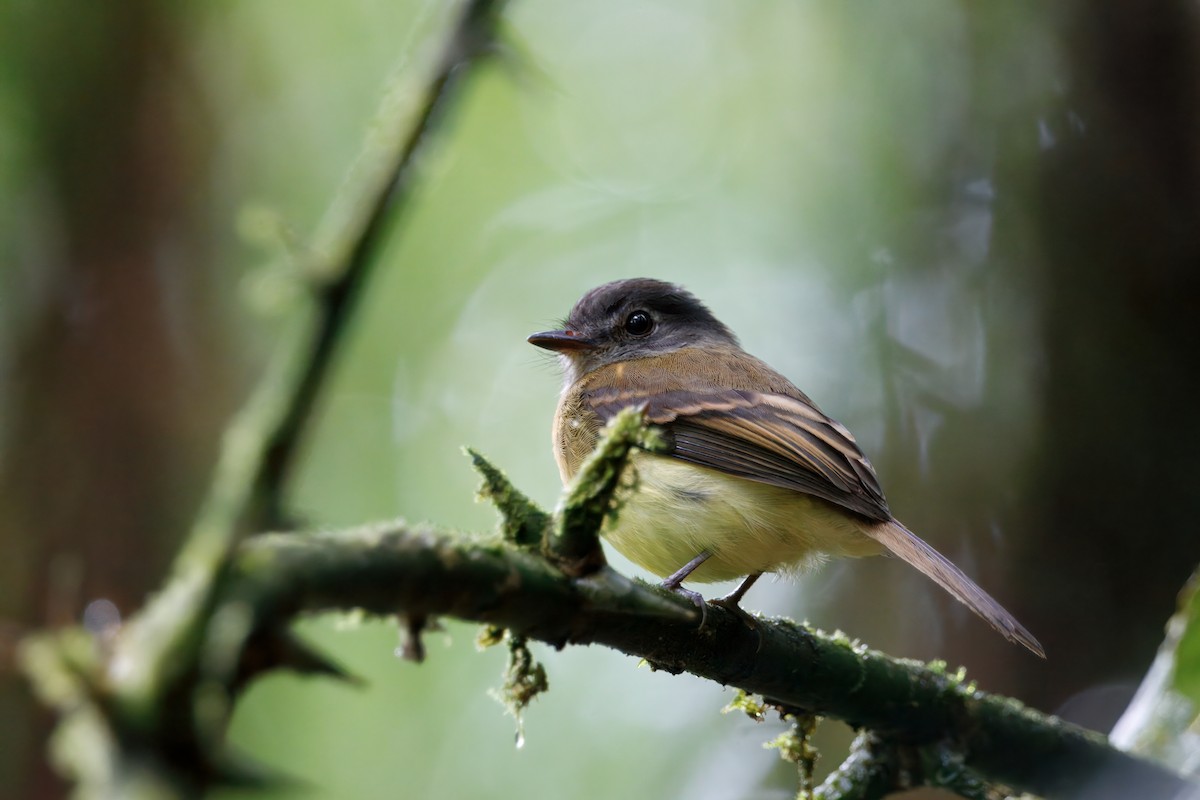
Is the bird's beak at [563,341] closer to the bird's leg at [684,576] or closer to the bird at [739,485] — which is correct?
the bird at [739,485]

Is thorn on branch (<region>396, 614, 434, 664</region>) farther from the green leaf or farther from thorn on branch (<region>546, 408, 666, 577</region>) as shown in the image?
the green leaf

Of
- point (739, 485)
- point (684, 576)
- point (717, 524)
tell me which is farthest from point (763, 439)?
point (684, 576)

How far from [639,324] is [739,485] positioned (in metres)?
1.63

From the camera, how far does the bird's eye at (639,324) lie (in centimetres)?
474

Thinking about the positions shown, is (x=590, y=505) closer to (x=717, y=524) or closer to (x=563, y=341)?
(x=717, y=524)

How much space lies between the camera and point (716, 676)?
2.07 m

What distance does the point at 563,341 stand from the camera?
4457 millimetres

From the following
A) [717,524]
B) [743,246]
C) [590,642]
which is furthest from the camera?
[743,246]

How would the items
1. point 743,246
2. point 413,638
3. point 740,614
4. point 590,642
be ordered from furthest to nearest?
point 743,246, point 740,614, point 590,642, point 413,638

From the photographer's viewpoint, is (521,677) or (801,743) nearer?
(521,677)

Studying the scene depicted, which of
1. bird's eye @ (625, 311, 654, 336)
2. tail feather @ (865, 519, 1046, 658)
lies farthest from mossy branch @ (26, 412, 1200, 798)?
bird's eye @ (625, 311, 654, 336)

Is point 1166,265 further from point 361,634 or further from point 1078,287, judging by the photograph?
point 361,634

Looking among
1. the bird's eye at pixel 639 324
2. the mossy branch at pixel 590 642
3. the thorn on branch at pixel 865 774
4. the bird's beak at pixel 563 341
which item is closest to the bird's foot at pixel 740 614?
the mossy branch at pixel 590 642

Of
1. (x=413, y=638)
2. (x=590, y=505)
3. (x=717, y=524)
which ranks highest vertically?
(x=590, y=505)
